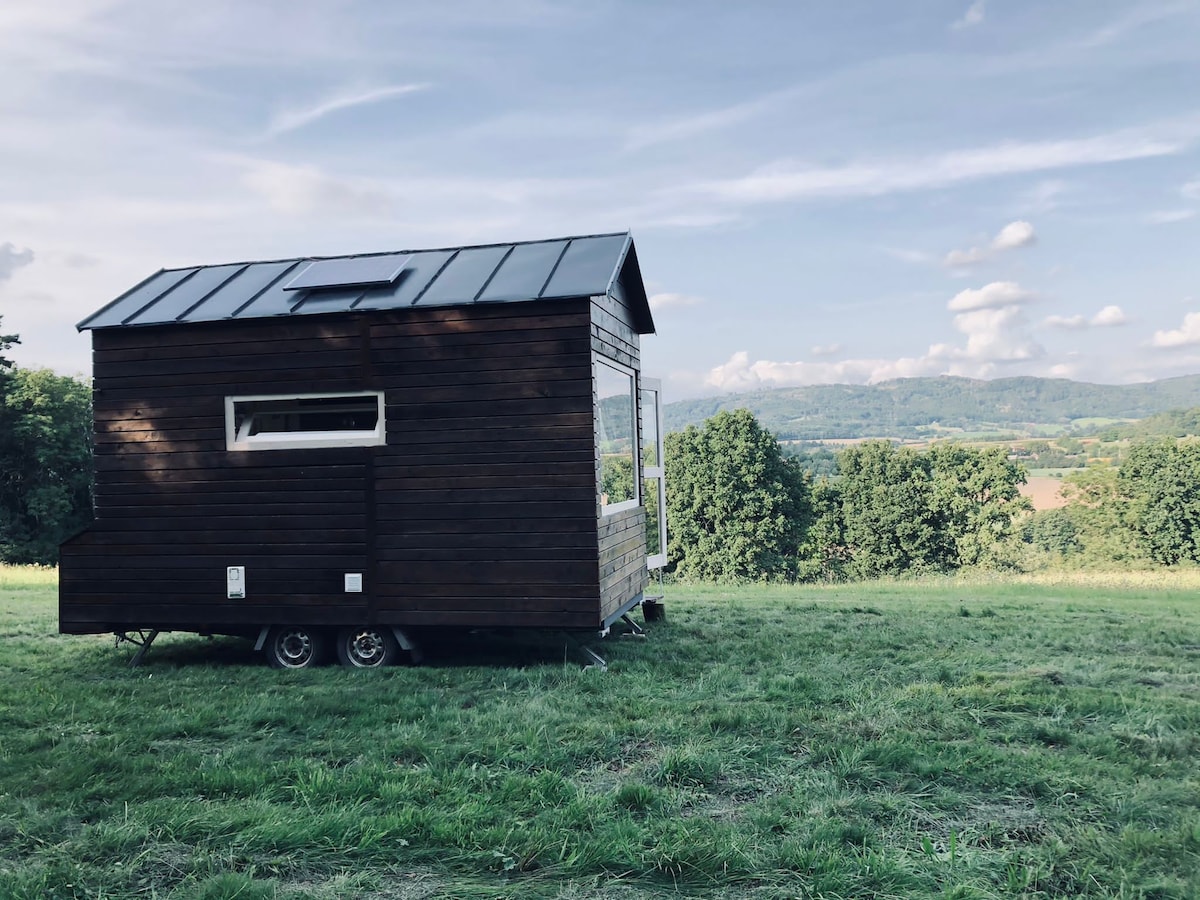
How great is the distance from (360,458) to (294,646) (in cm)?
179

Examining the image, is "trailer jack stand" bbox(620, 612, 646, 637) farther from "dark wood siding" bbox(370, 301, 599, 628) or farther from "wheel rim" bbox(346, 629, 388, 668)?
"wheel rim" bbox(346, 629, 388, 668)

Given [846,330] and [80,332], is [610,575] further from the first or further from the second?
[846,330]

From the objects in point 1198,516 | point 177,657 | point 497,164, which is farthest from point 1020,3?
point 1198,516

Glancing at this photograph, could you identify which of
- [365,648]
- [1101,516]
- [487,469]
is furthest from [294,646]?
[1101,516]

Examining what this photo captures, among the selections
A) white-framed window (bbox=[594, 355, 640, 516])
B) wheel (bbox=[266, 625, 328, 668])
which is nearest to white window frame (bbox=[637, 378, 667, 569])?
white-framed window (bbox=[594, 355, 640, 516])

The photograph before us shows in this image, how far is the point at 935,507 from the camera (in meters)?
36.3

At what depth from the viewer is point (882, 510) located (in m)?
36.4

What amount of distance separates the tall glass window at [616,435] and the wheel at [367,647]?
2.11 metres

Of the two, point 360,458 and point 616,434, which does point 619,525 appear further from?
point 360,458

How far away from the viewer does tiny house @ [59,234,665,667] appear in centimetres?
672

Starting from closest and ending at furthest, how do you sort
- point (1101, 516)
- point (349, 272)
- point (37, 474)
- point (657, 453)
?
point (349, 272), point (657, 453), point (37, 474), point (1101, 516)

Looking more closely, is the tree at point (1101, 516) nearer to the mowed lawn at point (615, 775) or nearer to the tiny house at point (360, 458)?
the mowed lawn at point (615, 775)

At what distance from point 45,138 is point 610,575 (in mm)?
10776

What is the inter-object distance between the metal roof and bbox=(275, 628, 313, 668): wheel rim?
2721 mm
